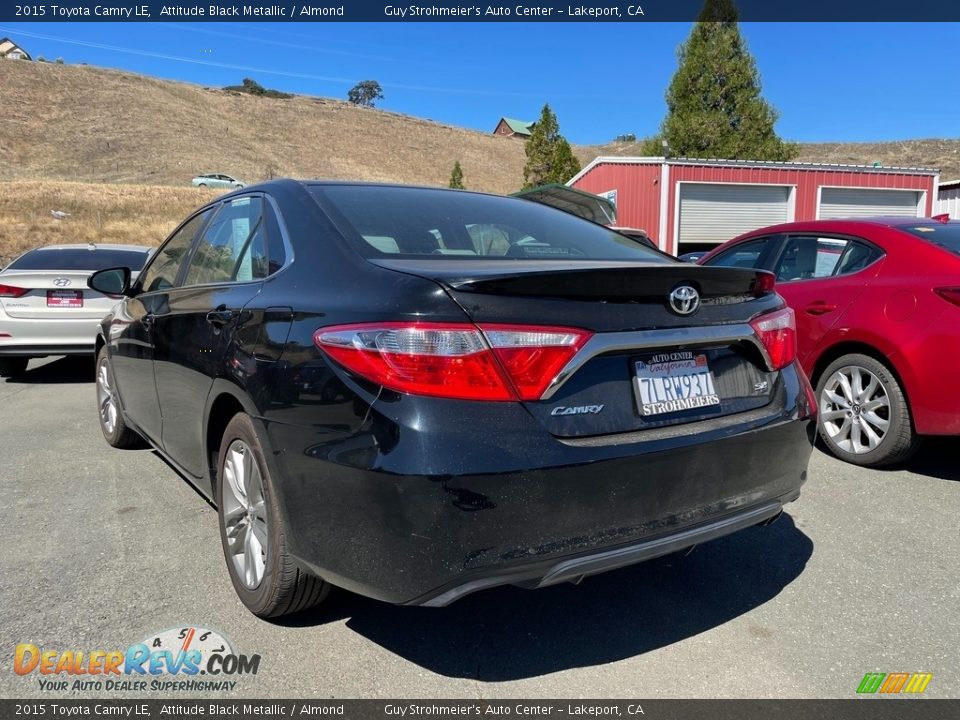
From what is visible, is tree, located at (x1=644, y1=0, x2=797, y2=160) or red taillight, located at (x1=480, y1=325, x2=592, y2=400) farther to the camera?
tree, located at (x1=644, y1=0, x2=797, y2=160)

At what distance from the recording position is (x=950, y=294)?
3.75 m

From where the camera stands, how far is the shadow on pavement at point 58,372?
7712mm

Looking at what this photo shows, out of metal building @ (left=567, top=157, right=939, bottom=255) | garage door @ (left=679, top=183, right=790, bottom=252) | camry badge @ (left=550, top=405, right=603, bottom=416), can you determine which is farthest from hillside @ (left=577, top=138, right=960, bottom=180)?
camry badge @ (left=550, top=405, right=603, bottom=416)

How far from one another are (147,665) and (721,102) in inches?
1298

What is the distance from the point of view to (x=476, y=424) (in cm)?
187

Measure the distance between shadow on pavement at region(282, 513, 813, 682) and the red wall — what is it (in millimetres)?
17605

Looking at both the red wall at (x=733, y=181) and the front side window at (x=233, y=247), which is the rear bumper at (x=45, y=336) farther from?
the red wall at (x=733, y=181)

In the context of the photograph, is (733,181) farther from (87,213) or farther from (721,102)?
(87,213)

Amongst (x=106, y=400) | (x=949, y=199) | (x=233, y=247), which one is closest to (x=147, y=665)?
(x=233, y=247)

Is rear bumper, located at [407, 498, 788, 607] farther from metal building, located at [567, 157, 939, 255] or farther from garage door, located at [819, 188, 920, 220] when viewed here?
garage door, located at [819, 188, 920, 220]

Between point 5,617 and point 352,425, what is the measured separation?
67.4 inches

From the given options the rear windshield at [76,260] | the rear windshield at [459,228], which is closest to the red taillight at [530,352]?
the rear windshield at [459,228]

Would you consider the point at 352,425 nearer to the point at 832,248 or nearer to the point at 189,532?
the point at 189,532

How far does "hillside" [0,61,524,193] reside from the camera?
163ft
